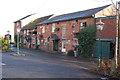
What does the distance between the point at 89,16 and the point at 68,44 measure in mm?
6289

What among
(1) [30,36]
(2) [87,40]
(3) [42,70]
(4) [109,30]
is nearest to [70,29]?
(2) [87,40]

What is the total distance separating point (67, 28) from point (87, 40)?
7204mm

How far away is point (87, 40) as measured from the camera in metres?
22.2

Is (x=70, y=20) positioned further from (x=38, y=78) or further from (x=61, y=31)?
(x=38, y=78)

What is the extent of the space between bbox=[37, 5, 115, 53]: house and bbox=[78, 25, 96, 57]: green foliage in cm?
A: 156

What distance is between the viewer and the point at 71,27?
27.7m

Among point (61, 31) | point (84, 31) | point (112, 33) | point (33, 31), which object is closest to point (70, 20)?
point (61, 31)

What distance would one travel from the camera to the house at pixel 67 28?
24.6 metres

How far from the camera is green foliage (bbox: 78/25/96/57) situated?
22.1 meters

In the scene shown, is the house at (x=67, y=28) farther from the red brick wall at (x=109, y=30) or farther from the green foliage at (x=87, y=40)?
the green foliage at (x=87, y=40)

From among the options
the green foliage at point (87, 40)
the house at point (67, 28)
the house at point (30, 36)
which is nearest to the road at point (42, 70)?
the green foliage at point (87, 40)

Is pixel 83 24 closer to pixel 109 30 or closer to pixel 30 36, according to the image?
pixel 109 30

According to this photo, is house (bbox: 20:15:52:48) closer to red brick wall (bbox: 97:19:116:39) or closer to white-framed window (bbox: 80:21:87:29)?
white-framed window (bbox: 80:21:87:29)

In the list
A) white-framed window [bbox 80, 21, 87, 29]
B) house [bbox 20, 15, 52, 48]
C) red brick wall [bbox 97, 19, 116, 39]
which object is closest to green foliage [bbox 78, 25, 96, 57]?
red brick wall [bbox 97, 19, 116, 39]
